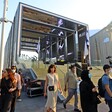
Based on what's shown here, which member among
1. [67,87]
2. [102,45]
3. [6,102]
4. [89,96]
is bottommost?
[6,102]

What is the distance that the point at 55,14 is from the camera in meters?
23.4

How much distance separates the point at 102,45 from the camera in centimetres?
2906

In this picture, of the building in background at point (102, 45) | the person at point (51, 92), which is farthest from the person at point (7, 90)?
the building in background at point (102, 45)

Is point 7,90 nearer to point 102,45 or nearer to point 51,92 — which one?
point 51,92

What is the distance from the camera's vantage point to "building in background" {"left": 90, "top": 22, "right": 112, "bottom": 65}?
27.3 m

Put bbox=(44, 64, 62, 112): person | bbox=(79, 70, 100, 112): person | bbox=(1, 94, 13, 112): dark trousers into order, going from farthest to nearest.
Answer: bbox=(44, 64, 62, 112): person, bbox=(1, 94, 13, 112): dark trousers, bbox=(79, 70, 100, 112): person

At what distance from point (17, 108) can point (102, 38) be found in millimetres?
25299

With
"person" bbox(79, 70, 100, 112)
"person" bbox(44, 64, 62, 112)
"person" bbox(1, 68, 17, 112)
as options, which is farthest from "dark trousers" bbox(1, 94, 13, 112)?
"person" bbox(79, 70, 100, 112)

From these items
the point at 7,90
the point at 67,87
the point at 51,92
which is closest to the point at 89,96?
the point at 51,92

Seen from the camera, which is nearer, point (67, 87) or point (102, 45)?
point (67, 87)

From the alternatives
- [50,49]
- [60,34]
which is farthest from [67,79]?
[50,49]

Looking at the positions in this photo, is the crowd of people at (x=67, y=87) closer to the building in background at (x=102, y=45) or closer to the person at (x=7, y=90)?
the person at (x=7, y=90)

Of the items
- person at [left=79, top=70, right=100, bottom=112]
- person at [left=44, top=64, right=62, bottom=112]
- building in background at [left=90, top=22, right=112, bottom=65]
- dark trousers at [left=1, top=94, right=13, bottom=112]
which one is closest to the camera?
person at [left=79, top=70, right=100, bottom=112]

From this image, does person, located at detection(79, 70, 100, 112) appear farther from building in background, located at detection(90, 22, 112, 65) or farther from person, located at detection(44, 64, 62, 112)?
building in background, located at detection(90, 22, 112, 65)
